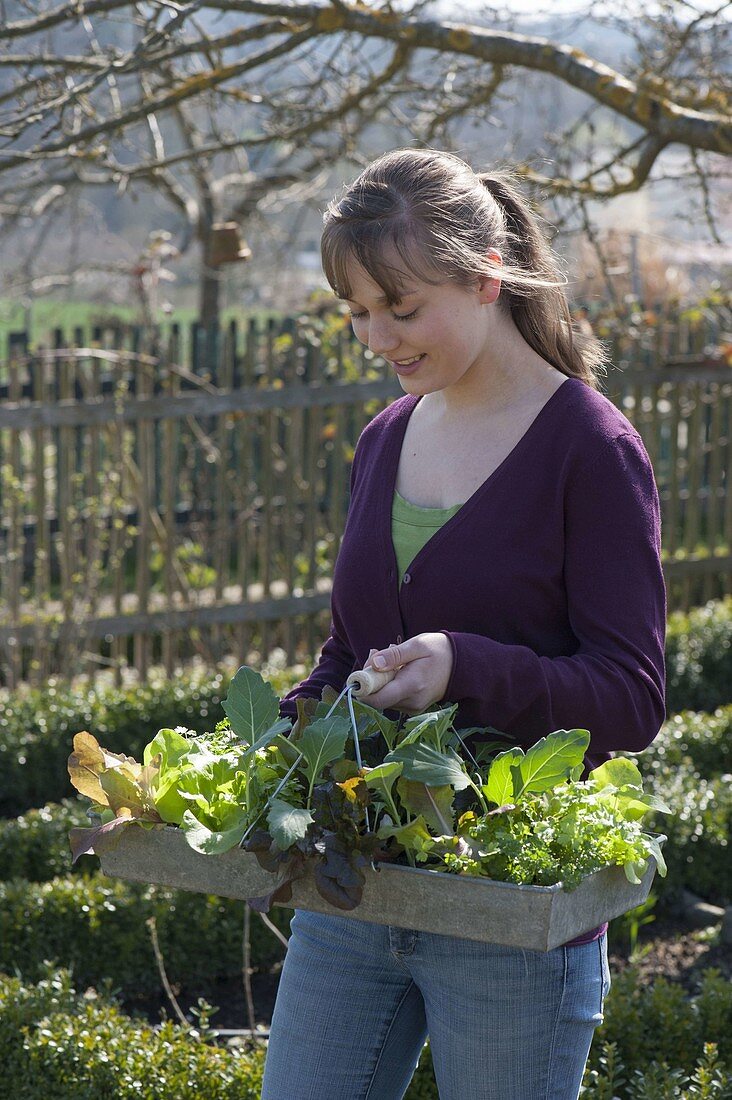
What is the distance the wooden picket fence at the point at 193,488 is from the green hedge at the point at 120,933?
220 centimetres

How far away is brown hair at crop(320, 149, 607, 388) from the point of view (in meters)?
1.54

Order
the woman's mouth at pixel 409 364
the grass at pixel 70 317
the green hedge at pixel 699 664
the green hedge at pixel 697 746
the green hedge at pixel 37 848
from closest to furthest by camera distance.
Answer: the woman's mouth at pixel 409 364 → the green hedge at pixel 37 848 → the green hedge at pixel 697 746 → the green hedge at pixel 699 664 → the grass at pixel 70 317

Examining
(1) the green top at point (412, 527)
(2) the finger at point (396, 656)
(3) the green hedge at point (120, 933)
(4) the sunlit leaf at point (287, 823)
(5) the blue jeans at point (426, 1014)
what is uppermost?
(1) the green top at point (412, 527)

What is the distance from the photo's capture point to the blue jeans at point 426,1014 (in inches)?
58.7

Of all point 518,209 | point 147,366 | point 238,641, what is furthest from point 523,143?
point 518,209

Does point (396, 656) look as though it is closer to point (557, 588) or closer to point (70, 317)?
point (557, 588)

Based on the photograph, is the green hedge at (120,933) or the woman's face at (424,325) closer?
the woman's face at (424,325)

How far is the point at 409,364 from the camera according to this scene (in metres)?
1.61

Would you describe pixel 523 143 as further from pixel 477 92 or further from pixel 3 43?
pixel 3 43

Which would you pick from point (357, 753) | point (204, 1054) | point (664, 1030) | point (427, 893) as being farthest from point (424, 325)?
point (664, 1030)

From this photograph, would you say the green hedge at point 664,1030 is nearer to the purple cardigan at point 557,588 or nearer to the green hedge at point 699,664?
the purple cardigan at point 557,588

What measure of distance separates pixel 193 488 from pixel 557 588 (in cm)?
529

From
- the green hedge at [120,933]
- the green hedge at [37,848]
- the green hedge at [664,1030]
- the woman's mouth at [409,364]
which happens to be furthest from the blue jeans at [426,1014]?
the green hedge at [37,848]

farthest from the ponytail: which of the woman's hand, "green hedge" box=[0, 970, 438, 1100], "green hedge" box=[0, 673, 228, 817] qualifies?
"green hedge" box=[0, 673, 228, 817]
